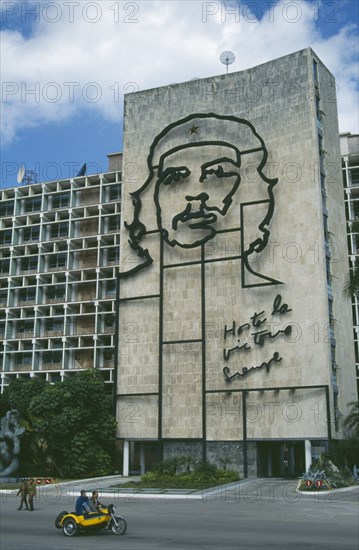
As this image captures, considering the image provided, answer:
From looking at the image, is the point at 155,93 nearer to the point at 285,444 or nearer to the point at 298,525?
the point at 285,444

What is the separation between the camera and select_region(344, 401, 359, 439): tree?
46812 millimetres

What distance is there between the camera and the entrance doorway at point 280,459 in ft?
165

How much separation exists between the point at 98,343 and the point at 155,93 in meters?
27.2

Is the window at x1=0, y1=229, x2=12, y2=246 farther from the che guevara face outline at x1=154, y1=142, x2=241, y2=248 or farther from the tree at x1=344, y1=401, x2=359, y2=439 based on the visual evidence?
the tree at x1=344, y1=401, x2=359, y2=439

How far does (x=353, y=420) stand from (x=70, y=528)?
30.8 metres

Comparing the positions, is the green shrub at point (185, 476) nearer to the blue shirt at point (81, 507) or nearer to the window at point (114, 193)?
the blue shirt at point (81, 507)

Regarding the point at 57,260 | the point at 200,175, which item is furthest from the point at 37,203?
the point at 200,175

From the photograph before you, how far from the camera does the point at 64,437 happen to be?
51031 millimetres

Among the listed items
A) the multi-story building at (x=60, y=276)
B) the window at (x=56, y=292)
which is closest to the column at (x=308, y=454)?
the multi-story building at (x=60, y=276)

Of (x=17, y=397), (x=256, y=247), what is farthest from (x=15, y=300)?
(x=256, y=247)

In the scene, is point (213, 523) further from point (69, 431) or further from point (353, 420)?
point (69, 431)

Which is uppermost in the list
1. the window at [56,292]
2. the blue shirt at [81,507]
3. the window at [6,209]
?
the window at [6,209]

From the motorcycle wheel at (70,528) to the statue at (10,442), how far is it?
28997 millimetres

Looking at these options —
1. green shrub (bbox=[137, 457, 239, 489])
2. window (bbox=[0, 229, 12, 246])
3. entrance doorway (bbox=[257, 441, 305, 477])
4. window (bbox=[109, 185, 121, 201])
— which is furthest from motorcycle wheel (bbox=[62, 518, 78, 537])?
window (bbox=[0, 229, 12, 246])
